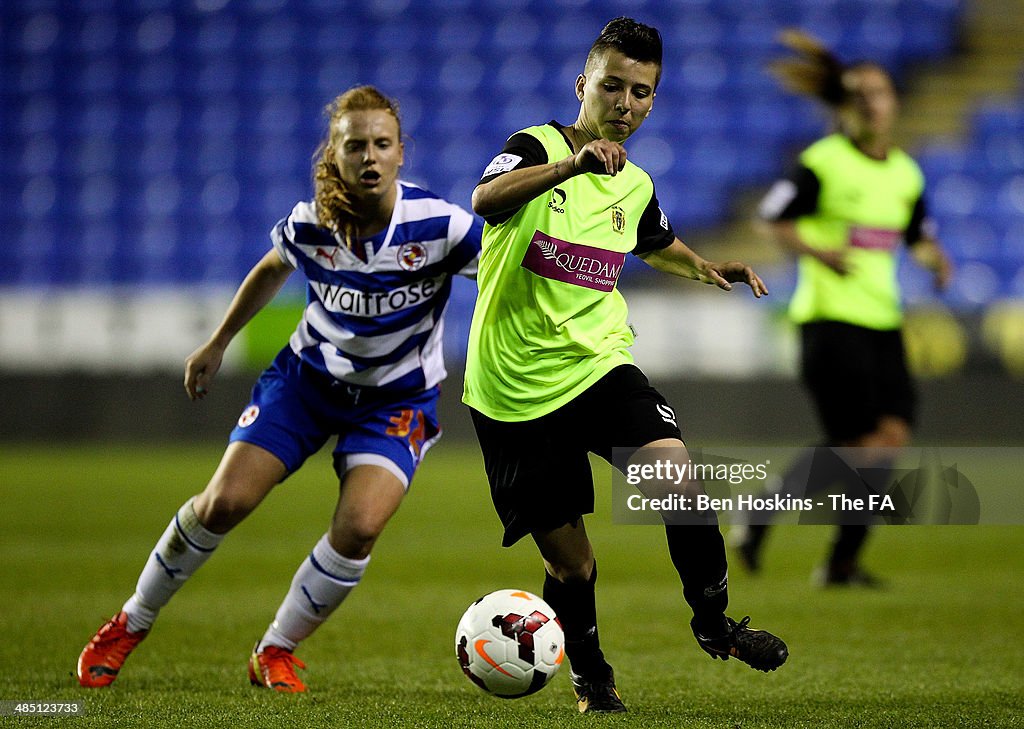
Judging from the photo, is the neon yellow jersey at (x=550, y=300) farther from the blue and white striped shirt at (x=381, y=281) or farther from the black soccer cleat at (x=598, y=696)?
the black soccer cleat at (x=598, y=696)

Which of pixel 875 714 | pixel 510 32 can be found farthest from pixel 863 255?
pixel 510 32

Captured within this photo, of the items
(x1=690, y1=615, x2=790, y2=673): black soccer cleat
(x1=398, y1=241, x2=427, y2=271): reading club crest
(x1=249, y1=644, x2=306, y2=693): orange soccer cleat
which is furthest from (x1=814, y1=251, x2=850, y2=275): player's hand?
(x1=249, y1=644, x2=306, y2=693): orange soccer cleat

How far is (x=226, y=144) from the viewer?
1709 cm

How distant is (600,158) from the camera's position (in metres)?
3.13

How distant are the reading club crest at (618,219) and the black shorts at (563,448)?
39cm

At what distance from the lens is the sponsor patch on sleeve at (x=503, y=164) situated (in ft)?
11.5

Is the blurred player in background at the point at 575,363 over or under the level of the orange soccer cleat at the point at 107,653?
over

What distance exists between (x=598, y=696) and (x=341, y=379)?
127 centimetres

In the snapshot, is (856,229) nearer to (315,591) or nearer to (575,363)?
(575,363)

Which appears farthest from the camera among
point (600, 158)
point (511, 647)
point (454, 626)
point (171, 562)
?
point (454, 626)

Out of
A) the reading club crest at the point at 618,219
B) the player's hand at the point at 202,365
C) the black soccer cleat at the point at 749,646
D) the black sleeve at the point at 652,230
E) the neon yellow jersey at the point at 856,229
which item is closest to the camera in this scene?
the black soccer cleat at the point at 749,646

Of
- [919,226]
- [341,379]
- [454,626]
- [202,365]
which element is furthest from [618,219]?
[919,226]

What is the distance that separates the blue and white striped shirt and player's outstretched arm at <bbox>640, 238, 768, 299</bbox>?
63 cm

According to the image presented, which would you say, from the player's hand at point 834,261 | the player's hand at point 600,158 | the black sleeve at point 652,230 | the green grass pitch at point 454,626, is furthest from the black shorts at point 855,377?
the player's hand at point 600,158
